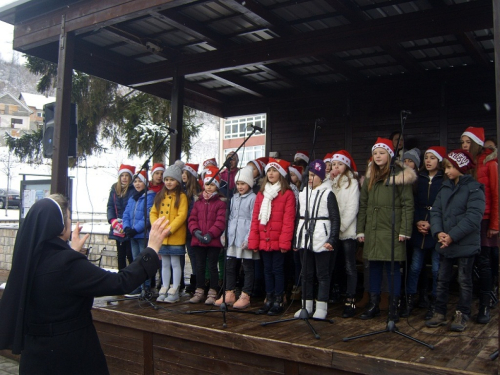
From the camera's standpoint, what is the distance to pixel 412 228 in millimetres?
5352

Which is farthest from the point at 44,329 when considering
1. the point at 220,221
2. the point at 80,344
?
the point at 220,221

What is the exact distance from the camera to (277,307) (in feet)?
18.6

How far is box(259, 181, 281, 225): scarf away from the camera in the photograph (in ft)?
18.9

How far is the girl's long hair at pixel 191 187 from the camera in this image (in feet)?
22.8

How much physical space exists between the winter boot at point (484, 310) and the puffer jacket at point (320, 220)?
162 cm

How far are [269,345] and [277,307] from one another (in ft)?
4.04

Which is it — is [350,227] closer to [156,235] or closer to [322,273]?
[322,273]

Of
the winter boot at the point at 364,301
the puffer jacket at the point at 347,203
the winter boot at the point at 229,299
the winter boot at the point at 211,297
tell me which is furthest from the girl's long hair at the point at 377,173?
the winter boot at the point at 211,297

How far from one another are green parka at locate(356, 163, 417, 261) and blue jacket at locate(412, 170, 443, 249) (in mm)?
344

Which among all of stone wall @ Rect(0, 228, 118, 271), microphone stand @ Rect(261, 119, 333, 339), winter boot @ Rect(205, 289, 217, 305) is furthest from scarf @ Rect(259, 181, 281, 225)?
stone wall @ Rect(0, 228, 118, 271)

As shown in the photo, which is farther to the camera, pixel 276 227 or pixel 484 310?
pixel 276 227

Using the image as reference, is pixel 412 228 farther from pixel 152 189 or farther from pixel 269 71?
pixel 269 71

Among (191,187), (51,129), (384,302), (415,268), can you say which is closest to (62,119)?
(51,129)

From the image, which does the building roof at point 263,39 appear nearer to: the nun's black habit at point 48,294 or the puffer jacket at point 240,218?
the puffer jacket at point 240,218
